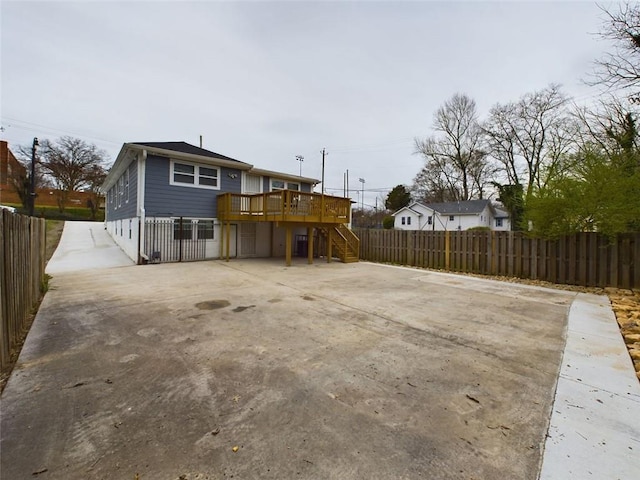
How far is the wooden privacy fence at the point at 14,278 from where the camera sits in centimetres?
308

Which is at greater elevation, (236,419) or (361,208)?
(361,208)

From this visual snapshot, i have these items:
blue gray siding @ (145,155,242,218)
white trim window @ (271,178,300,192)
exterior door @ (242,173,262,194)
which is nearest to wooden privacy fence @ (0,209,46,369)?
blue gray siding @ (145,155,242,218)

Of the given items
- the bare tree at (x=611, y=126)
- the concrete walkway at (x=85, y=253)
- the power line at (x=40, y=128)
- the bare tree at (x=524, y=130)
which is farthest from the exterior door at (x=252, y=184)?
the power line at (x=40, y=128)

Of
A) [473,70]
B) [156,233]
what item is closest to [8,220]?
[156,233]

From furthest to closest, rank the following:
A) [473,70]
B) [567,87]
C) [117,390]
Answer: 1. [567,87]
2. [473,70]
3. [117,390]

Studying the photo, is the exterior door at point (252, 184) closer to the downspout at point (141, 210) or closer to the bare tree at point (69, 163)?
the downspout at point (141, 210)

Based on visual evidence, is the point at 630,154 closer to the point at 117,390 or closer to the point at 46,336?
the point at 117,390

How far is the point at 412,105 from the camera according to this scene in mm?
17547

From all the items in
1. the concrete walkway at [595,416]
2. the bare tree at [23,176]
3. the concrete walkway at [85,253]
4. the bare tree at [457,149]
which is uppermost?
the bare tree at [457,149]

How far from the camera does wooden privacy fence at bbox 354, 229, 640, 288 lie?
749 centimetres

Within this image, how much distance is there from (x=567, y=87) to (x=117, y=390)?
28152mm

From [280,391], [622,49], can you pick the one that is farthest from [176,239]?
[622,49]

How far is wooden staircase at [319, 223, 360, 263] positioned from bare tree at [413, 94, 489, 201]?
18.5m

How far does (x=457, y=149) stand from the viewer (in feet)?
87.2
